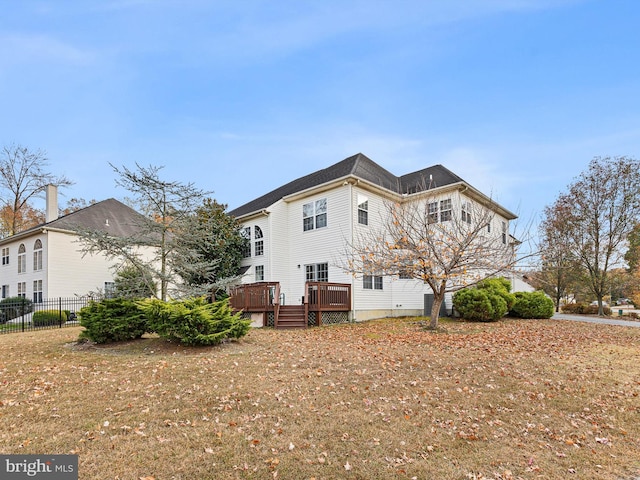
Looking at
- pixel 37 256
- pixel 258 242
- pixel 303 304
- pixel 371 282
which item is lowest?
pixel 303 304

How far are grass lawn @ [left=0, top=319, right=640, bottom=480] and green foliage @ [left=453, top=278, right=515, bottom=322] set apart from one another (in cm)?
579

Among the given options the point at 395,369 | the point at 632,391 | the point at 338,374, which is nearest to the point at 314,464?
the point at 338,374

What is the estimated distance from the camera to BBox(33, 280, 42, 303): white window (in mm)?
21431

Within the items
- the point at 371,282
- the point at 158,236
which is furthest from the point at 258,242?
the point at 158,236

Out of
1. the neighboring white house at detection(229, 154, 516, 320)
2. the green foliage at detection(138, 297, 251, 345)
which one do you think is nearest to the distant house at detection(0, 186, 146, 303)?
the neighboring white house at detection(229, 154, 516, 320)

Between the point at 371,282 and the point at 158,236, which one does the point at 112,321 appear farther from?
the point at 371,282

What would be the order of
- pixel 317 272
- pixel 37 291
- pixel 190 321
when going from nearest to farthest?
pixel 190 321 < pixel 317 272 < pixel 37 291

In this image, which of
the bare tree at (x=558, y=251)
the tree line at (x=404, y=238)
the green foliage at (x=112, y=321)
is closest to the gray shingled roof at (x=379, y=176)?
the tree line at (x=404, y=238)

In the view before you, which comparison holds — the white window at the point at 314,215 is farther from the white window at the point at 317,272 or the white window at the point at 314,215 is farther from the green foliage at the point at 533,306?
the green foliage at the point at 533,306

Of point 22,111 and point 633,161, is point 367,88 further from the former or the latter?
point 633,161

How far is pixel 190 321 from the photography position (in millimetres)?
8445

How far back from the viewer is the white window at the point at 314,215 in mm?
16875

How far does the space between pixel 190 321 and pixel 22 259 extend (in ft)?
74.7

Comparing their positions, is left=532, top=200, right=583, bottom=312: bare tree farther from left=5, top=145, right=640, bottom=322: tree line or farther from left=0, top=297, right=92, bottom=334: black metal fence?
left=0, top=297, right=92, bottom=334: black metal fence
